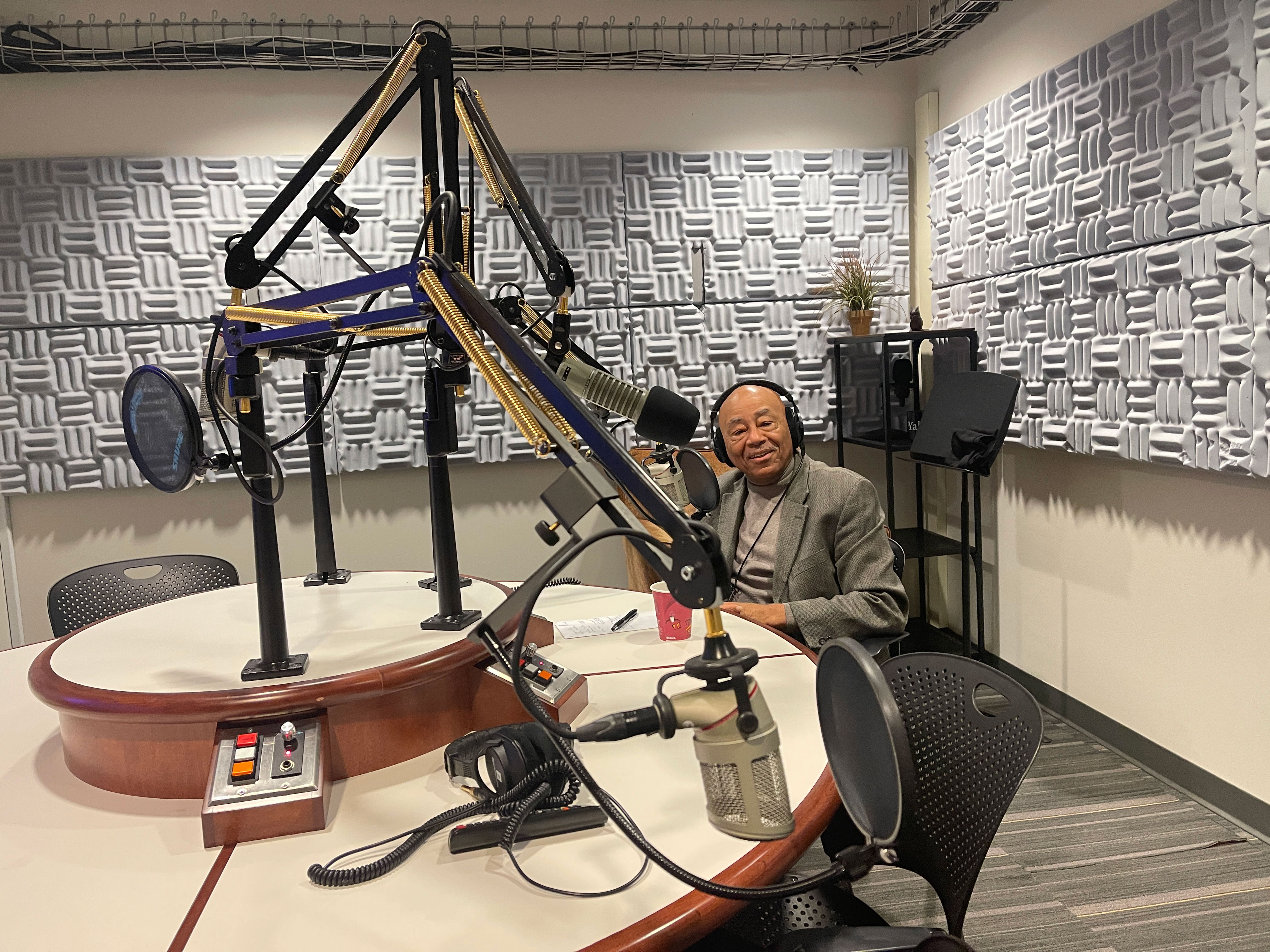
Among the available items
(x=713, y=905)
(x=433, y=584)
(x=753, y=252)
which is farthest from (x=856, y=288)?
(x=713, y=905)

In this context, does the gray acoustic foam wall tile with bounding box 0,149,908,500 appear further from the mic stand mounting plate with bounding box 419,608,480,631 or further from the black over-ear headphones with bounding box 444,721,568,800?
the black over-ear headphones with bounding box 444,721,568,800

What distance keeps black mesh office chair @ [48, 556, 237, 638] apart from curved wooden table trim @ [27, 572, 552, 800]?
144cm

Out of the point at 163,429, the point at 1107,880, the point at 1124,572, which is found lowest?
the point at 1107,880

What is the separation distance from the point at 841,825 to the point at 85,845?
1398 mm

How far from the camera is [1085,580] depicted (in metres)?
3.70

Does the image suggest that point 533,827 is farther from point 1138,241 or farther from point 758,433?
point 1138,241

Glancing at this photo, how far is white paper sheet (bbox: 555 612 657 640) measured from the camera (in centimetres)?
237

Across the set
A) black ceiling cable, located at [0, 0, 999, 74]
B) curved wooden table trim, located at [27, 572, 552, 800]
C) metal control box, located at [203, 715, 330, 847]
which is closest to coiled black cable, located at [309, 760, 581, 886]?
metal control box, located at [203, 715, 330, 847]

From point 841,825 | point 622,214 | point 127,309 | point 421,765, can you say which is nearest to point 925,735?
point 841,825

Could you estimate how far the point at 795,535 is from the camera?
2.71 meters

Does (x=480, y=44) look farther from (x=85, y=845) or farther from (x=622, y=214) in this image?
(x=85, y=845)

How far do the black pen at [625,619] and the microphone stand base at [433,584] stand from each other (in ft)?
1.37

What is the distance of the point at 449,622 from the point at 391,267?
3158 millimetres

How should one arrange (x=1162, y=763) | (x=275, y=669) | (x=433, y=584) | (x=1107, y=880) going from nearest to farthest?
(x=275, y=669)
(x=433, y=584)
(x=1107, y=880)
(x=1162, y=763)
